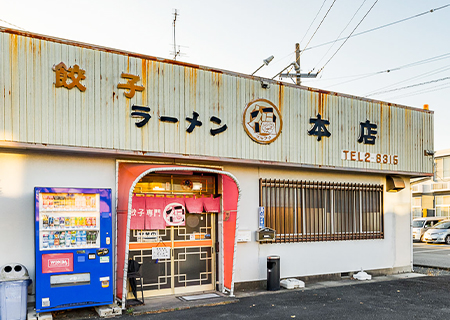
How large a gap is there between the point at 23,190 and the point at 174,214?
3.47m

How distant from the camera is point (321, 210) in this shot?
40.6 feet

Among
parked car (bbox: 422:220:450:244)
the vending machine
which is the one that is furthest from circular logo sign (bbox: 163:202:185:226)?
parked car (bbox: 422:220:450:244)

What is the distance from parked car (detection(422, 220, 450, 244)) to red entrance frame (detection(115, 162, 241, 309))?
19888mm

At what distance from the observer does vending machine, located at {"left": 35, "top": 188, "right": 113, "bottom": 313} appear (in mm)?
7652

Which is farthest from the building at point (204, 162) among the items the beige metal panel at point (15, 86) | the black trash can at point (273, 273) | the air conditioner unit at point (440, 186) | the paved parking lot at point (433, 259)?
the air conditioner unit at point (440, 186)

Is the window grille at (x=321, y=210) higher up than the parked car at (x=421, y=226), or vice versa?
the window grille at (x=321, y=210)

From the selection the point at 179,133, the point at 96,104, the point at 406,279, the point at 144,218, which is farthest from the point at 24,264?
the point at 406,279

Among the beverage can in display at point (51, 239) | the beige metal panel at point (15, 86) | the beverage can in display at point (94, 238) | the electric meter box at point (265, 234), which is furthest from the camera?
the electric meter box at point (265, 234)

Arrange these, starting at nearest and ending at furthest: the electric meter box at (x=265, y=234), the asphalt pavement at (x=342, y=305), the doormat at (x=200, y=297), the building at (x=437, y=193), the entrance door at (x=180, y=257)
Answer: the asphalt pavement at (x=342, y=305) → the doormat at (x=200, y=297) → the entrance door at (x=180, y=257) → the electric meter box at (x=265, y=234) → the building at (x=437, y=193)

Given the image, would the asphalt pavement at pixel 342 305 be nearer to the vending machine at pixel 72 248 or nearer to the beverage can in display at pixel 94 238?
the vending machine at pixel 72 248

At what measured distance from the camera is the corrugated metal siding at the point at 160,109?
26.3ft

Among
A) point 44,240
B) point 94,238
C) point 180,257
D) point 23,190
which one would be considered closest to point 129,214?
point 94,238

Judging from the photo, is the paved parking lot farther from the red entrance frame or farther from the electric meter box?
the red entrance frame

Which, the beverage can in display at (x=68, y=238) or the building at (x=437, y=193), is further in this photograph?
the building at (x=437, y=193)
